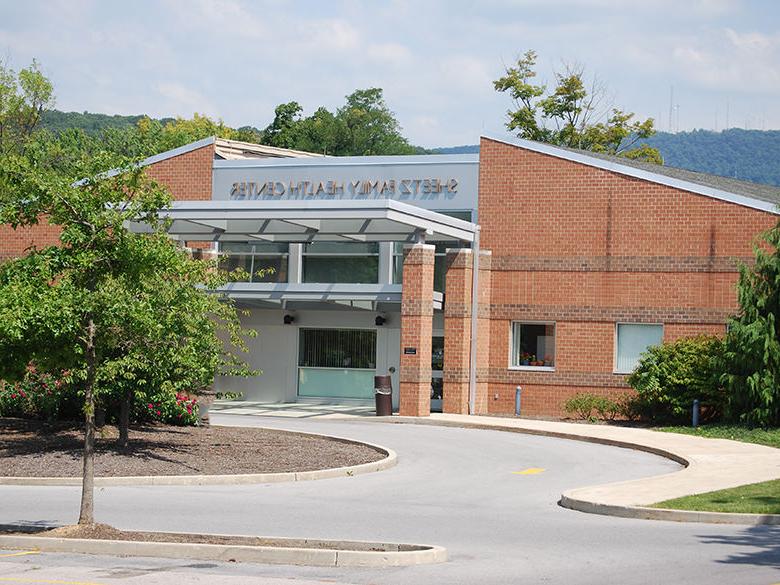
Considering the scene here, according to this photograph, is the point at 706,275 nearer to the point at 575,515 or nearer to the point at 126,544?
the point at 575,515

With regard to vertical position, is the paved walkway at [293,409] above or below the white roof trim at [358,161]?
below

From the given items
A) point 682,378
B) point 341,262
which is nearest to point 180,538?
point 682,378

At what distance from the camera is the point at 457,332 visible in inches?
1277

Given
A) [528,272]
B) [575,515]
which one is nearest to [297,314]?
[528,272]

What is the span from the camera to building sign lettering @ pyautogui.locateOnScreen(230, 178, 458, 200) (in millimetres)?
34344

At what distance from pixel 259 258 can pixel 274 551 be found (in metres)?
24.8

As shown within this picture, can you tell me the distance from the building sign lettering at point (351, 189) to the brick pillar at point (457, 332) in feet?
8.17

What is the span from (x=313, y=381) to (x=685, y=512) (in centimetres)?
2240

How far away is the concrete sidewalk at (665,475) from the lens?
1580 centimetres

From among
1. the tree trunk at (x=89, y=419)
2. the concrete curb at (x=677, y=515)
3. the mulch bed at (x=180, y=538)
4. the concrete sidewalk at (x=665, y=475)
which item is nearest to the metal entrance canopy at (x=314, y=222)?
the concrete sidewalk at (x=665, y=475)

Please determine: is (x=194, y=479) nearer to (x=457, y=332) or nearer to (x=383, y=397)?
(x=383, y=397)

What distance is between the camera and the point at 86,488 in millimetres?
13789

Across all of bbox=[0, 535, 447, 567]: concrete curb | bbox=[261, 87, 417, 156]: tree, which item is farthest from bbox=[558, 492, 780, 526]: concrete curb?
bbox=[261, 87, 417, 156]: tree

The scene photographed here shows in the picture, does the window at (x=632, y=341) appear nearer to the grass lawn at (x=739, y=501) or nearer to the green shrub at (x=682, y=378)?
the green shrub at (x=682, y=378)
